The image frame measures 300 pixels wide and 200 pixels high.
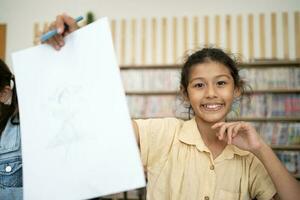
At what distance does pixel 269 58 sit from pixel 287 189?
2.98m

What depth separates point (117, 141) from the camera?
67 centimetres

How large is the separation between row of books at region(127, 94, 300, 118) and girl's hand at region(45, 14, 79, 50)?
262 centimetres

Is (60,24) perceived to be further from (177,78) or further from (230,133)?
(177,78)

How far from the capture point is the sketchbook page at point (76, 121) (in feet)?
2.17

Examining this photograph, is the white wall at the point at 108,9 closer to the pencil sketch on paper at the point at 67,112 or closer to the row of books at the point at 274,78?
the row of books at the point at 274,78

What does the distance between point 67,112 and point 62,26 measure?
21cm

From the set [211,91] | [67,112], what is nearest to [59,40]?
[67,112]

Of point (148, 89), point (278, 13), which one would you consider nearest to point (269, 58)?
point (278, 13)

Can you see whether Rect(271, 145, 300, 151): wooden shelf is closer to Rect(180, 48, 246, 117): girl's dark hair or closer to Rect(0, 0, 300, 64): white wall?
Rect(0, 0, 300, 64): white wall

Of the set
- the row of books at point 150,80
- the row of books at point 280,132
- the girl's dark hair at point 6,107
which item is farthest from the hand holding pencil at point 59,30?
Result: the row of books at point 280,132

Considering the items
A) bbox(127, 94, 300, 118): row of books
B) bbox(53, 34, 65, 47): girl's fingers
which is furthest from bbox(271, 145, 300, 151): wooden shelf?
bbox(53, 34, 65, 47): girl's fingers

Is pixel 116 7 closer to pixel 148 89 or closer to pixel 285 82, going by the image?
pixel 148 89

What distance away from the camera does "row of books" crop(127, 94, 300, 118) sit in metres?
3.39

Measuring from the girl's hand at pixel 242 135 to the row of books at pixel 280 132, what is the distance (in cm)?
274
